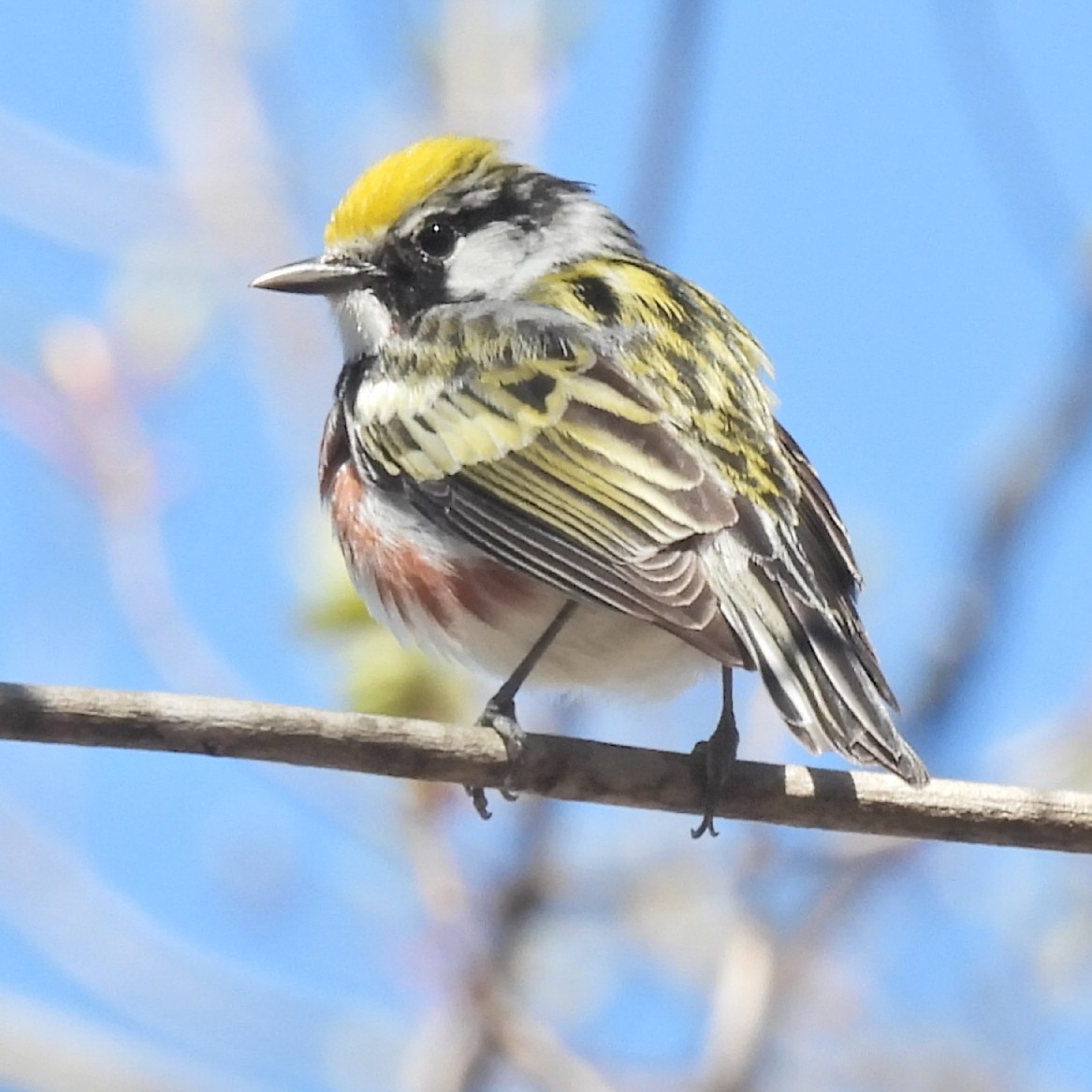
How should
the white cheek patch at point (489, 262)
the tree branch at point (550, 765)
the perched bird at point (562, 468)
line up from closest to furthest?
the tree branch at point (550, 765) < the perched bird at point (562, 468) < the white cheek patch at point (489, 262)

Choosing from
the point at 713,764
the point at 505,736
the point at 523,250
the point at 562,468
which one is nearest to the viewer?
the point at 505,736

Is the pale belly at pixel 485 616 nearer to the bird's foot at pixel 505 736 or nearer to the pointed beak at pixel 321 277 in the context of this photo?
the bird's foot at pixel 505 736

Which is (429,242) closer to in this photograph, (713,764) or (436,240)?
(436,240)

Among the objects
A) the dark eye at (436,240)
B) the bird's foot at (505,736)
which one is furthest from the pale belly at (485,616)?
the dark eye at (436,240)

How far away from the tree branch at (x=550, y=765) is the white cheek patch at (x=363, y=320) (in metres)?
1.68

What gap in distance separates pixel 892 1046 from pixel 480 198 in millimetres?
4136

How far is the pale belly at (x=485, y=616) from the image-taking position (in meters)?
4.10

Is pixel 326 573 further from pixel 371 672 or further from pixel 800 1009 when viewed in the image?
pixel 800 1009

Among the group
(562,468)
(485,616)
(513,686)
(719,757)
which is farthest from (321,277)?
(719,757)

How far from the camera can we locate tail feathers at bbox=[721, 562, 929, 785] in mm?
3414

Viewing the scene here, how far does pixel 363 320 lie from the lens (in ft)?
15.6

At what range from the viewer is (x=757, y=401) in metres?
4.54

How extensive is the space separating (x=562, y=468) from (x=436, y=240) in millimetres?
1057

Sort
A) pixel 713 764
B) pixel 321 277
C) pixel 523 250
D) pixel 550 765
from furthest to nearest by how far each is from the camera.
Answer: pixel 523 250
pixel 321 277
pixel 713 764
pixel 550 765
